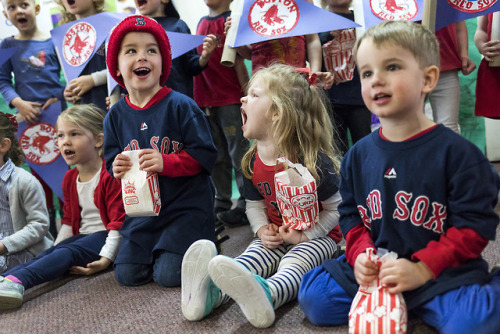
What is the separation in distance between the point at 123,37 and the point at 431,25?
3.29ft

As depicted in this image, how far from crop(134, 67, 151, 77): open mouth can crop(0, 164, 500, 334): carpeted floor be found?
2.29ft

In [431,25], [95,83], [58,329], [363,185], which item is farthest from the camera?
[95,83]

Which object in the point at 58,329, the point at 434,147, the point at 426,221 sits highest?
the point at 434,147

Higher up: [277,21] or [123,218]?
[277,21]

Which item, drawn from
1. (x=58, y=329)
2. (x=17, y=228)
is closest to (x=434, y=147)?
(x=58, y=329)

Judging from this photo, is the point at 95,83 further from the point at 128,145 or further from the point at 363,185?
the point at 363,185

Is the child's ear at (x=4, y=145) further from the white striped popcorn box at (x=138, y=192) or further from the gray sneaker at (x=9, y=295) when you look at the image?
the white striped popcorn box at (x=138, y=192)

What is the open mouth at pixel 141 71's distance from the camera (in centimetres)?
166

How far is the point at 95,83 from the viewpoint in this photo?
2.28 metres

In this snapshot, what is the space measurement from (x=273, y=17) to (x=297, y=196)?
91 cm

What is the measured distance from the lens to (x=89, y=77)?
2275 millimetres

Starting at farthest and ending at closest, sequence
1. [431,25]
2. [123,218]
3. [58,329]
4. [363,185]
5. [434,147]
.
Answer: [123,218] → [431,25] → [58,329] → [363,185] → [434,147]

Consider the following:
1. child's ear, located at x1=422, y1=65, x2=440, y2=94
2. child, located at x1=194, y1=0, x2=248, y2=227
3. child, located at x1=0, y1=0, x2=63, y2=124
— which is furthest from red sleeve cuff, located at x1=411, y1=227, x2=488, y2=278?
child, located at x1=0, y1=0, x2=63, y2=124

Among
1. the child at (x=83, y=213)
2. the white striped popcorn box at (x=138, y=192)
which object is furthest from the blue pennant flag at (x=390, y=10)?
the child at (x=83, y=213)
